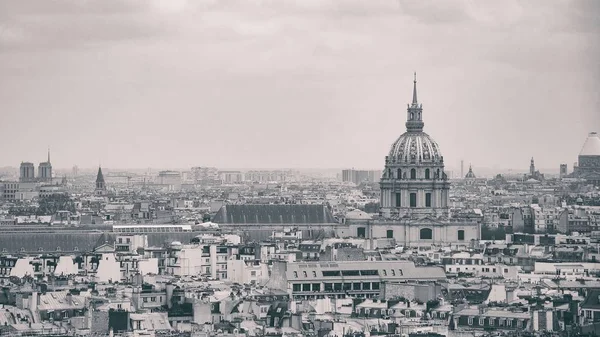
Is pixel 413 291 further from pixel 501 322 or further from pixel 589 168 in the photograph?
pixel 589 168

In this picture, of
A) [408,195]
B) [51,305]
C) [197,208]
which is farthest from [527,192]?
[51,305]

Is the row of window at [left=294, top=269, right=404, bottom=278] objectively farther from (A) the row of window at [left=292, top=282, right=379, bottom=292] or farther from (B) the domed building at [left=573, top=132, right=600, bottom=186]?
(B) the domed building at [left=573, top=132, right=600, bottom=186]

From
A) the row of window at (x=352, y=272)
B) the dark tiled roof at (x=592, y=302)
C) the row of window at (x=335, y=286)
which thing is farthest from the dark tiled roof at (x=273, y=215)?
the dark tiled roof at (x=592, y=302)

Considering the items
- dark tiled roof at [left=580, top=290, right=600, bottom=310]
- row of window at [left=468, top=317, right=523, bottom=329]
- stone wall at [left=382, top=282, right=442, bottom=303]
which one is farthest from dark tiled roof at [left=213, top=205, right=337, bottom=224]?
row of window at [left=468, top=317, right=523, bottom=329]

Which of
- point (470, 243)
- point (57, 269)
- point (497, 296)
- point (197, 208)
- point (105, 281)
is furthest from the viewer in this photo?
point (197, 208)

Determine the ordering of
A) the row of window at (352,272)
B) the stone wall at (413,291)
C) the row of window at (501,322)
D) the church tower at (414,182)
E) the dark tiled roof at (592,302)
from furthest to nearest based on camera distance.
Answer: the church tower at (414,182) < the row of window at (352,272) < the stone wall at (413,291) < the dark tiled roof at (592,302) < the row of window at (501,322)

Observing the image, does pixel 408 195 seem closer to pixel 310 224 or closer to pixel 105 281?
pixel 310 224

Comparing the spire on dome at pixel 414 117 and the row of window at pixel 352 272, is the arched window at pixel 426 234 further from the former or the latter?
the row of window at pixel 352 272
